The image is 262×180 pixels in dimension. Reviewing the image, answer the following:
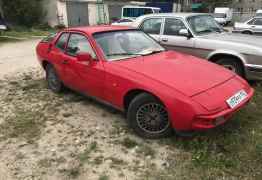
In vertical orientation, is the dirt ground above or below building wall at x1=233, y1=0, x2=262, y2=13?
below

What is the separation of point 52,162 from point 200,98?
204 cm

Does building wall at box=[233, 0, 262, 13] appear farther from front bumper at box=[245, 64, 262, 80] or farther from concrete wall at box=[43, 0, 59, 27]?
front bumper at box=[245, 64, 262, 80]

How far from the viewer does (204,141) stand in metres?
3.74

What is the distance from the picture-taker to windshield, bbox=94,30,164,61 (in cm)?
450

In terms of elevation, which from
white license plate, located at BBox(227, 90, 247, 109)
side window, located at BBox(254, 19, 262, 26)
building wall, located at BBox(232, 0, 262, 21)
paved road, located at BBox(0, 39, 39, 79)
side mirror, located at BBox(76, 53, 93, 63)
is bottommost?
paved road, located at BBox(0, 39, 39, 79)

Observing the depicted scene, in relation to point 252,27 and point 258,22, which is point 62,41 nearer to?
A: point 252,27

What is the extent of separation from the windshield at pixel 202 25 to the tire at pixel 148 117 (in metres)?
3.33

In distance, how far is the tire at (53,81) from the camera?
5815mm

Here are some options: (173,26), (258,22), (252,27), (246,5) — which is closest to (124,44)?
(173,26)

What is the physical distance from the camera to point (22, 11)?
22.5 metres

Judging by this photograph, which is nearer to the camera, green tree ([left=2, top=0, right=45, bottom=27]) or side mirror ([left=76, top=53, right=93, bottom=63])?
side mirror ([left=76, top=53, right=93, bottom=63])

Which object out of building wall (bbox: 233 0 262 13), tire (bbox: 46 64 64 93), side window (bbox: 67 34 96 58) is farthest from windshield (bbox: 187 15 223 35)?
building wall (bbox: 233 0 262 13)

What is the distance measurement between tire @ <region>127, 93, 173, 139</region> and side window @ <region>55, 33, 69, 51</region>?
2203 millimetres

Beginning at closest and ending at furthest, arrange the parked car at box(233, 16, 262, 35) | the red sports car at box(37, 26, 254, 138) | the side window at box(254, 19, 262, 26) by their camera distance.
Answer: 1. the red sports car at box(37, 26, 254, 138)
2. the parked car at box(233, 16, 262, 35)
3. the side window at box(254, 19, 262, 26)
